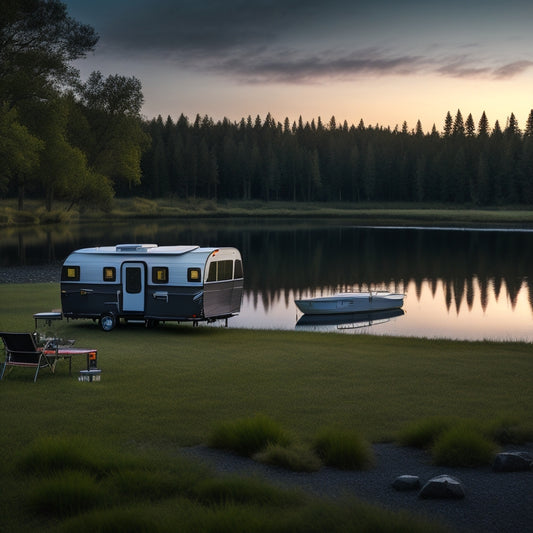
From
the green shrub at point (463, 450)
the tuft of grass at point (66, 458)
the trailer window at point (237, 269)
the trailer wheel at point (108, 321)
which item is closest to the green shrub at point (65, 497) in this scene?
the tuft of grass at point (66, 458)

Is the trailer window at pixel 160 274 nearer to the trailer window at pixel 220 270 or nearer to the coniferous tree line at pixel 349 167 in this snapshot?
the trailer window at pixel 220 270

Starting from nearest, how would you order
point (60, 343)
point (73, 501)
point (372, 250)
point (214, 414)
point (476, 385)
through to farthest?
point (73, 501)
point (214, 414)
point (476, 385)
point (60, 343)
point (372, 250)

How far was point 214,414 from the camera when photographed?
1136cm

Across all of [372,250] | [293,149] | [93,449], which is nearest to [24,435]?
[93,449]

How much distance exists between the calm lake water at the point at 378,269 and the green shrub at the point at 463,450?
1521 centimetres

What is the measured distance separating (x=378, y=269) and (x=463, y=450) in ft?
136

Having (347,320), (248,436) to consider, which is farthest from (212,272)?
(248,436)

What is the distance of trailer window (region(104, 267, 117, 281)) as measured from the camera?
2228cm

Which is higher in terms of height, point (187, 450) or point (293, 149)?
point (293, 149)

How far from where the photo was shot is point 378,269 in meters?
50.0

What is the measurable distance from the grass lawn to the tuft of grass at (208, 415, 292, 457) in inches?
18.5

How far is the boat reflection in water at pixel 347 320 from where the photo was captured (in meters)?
30.3

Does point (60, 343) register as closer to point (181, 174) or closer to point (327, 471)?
point (327, 471)

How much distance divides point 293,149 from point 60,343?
155 m
